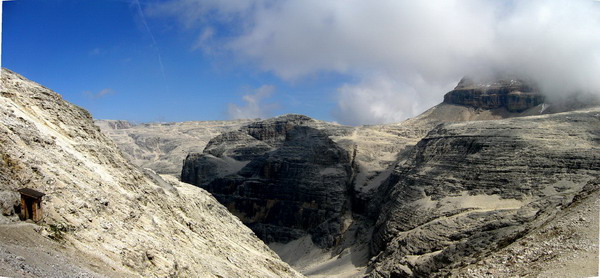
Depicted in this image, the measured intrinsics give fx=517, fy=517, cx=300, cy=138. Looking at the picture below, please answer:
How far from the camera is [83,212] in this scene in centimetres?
2345

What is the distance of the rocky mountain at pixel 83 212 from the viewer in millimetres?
19562

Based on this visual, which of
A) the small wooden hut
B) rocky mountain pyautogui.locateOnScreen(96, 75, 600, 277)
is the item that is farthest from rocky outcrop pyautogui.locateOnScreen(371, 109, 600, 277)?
the small wooden hut

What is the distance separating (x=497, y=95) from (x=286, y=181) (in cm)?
6603

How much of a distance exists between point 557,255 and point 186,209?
85.9ft

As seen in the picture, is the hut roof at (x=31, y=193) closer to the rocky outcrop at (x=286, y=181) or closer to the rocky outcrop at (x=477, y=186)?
the rocky outcrop at (x=477, y=186)

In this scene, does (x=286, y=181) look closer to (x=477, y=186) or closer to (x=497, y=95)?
(x=477, y=186)

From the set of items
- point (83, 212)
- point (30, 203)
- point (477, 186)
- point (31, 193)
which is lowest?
point (477, 186)

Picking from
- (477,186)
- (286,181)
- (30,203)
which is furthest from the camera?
(286,181)

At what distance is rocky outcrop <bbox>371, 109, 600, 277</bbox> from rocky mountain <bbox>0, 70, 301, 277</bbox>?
83.1ft

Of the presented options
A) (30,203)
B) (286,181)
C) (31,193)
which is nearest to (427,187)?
(286,181)

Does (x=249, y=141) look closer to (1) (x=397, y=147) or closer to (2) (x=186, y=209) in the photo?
(1) (x=397, y=147)

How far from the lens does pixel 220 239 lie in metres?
40.5

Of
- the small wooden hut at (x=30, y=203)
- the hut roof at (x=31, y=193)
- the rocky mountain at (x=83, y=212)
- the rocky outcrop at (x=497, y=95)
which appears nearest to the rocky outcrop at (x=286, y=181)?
the rocky outcrop at (x=497, y=95)

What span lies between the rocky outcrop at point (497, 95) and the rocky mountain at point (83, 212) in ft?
363
